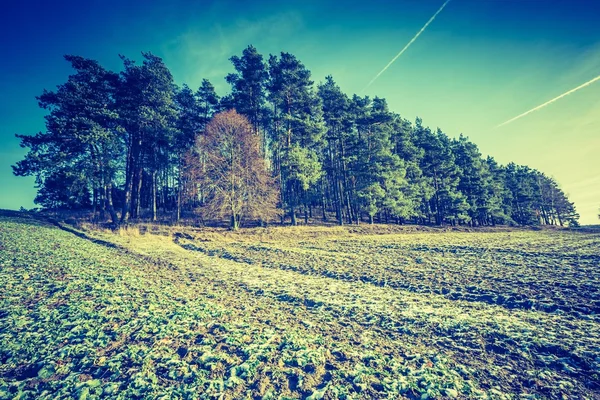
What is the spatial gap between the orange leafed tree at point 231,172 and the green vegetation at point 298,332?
14.3 metres

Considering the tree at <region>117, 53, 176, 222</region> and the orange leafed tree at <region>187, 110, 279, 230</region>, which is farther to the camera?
the tree at <region>117, 53, 176, 222</region>

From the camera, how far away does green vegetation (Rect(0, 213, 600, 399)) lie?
335 cm

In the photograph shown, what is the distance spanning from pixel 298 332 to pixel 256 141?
23196mm

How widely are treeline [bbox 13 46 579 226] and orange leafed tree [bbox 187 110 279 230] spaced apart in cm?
76

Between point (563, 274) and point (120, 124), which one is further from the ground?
point (120, 124)

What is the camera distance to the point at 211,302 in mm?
6535

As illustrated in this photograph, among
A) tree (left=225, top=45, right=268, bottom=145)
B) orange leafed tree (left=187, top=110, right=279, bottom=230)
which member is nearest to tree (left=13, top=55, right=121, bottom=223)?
orange leafed tree (left=187, top=110, right=279, bottom=230)

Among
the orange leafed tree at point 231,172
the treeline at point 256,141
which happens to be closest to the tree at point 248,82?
the treeline at point 256,141

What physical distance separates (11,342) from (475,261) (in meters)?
15.0

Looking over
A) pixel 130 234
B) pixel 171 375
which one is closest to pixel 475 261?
pixel 171 375

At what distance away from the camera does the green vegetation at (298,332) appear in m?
3.35

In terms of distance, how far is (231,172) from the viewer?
79.3 ft

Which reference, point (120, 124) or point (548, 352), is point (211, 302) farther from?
point (120, 124)

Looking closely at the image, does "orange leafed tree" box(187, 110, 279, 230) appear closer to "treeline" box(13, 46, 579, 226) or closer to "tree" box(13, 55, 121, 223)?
"treeline" box(13, 46, 579, 226)
